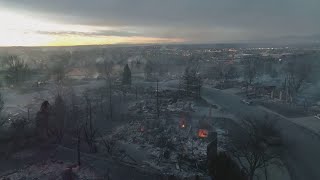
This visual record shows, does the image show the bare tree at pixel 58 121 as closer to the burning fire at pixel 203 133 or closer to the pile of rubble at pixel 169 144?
the pile of rubble at pixel 169 144

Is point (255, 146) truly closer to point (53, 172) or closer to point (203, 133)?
point (203, 133)

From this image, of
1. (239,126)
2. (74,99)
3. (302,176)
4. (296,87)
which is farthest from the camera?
(296,87)

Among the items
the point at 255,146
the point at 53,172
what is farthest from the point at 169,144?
the point at 53,172

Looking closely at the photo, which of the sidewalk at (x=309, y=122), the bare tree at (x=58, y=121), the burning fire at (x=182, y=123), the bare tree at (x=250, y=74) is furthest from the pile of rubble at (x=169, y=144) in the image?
the bare tree at (x=250, y=74)

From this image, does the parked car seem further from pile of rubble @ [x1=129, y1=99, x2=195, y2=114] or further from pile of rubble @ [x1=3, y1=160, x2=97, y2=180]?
pile of rubble @ [x1=3, y1=160, x2=97, y2=180]

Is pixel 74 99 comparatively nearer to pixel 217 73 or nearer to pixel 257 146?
pixel 257 146

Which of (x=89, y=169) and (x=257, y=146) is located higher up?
(x=257, y=146)

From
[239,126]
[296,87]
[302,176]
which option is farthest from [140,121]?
[296,87]
